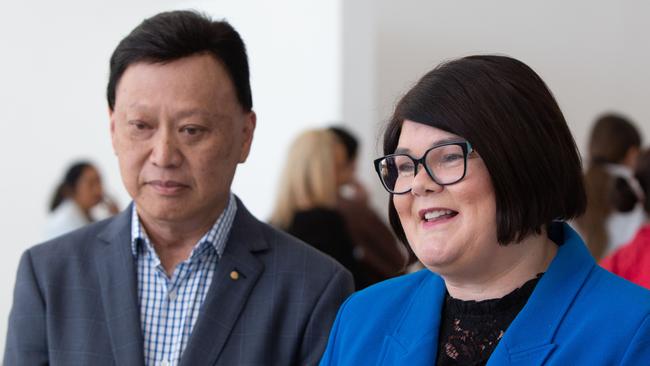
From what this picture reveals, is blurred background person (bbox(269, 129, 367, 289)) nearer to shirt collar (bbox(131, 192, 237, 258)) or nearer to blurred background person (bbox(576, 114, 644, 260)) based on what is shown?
blurred background person (bbox(576, 114, 644, 260))

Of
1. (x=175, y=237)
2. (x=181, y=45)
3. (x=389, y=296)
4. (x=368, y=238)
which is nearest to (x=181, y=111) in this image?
(x=181, y=45)

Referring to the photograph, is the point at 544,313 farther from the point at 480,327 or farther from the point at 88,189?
the point at 88,189

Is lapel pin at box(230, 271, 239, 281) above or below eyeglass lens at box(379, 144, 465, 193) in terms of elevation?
below

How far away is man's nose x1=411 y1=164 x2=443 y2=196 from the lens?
1.70 metres

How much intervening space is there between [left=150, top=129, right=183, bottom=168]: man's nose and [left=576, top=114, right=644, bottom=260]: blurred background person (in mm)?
3100

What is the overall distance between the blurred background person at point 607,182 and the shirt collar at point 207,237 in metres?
2.92

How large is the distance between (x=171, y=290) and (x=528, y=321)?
860 millimetres

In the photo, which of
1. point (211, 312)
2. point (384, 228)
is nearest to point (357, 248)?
point (384, 228)

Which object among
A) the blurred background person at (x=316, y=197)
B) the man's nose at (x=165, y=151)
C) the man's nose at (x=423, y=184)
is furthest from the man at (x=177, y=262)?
the blurred background person at (x=316, y=197)

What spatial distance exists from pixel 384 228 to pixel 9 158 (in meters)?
6.06

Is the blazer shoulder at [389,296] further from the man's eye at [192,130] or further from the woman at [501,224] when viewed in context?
the man's eye at [192,130]

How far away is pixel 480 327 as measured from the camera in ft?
5.79

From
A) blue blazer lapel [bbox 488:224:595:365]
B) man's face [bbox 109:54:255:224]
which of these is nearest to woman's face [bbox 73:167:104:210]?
man's face [bbox 109:54:255:224]

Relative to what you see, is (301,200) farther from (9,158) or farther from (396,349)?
(9,158)
